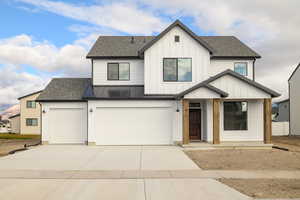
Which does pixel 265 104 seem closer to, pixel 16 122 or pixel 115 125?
pixel 115 125

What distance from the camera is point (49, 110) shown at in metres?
→ 19.5

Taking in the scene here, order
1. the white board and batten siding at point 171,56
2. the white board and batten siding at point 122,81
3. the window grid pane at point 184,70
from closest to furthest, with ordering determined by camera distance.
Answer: the white board and batten siding at point 171,56, the window grid pane at point 184,70, the white board and batten siding at point 122,81

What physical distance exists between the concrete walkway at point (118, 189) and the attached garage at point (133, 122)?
9.95m

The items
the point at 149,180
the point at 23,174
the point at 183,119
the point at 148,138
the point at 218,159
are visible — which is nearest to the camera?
the point at 149,180

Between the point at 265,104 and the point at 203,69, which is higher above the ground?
the point at 203,69

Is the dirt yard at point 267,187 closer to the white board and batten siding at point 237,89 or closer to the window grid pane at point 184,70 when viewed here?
the white board and batten siding at point 237,89

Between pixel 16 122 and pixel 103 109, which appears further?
pixel 16 122

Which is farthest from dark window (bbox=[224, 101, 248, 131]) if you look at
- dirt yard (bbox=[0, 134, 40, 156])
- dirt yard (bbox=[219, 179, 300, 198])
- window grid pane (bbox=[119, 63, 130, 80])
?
dirt yard (bbox=[0, 134, 40, 156])

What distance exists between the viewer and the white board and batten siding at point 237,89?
58.1 feet

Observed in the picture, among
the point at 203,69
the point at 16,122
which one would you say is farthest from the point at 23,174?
the point at 16,122

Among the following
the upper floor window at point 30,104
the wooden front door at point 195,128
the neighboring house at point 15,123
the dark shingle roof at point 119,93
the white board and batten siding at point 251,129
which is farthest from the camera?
the neighboring house at point 15,123

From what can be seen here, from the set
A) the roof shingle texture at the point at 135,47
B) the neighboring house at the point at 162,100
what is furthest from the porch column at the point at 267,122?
the roof shingle texture at the point at 135,47

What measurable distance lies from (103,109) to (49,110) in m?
3.94

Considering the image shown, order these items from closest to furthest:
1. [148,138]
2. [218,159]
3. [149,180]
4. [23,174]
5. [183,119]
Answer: [149,180], [23,174], [218,159], [183,119], [148,138]
